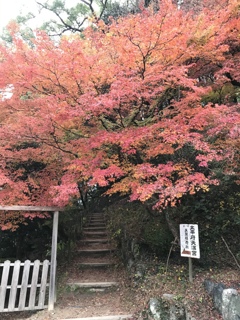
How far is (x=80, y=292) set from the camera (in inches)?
279

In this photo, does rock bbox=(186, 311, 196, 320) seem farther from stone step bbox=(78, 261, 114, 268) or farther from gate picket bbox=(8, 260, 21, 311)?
stone step bbox=(78, 261, 114, 268)

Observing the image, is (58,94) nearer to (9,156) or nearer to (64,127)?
(64,127)

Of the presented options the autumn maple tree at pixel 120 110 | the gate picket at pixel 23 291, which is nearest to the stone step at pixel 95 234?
the autumn maple tree at pixel 120 110

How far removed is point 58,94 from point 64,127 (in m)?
0.81

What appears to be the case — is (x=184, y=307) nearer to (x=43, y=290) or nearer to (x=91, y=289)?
(x=91, y=289)

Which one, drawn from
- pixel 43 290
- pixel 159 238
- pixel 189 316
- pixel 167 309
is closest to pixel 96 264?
pixel 43 290

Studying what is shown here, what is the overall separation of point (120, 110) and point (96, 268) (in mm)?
5523

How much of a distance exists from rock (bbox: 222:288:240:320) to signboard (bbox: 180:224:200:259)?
35.6 inches

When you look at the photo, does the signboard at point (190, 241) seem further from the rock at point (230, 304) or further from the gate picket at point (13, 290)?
the gate picket at point (13, 290)

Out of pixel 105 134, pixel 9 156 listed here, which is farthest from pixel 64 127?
pixel 9 156

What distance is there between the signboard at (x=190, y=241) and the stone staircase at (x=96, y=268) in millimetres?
1805

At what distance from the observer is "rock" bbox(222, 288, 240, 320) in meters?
4.11

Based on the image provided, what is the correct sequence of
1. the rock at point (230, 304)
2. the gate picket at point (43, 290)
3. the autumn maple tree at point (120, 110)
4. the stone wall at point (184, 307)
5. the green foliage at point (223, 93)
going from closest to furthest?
the rock at point (230, 304)
the stone wall at point (184, 307)
the autumn maple tree at point (120, 110)
the gate picket at point (43, 290)
the green foliage at point (223, 93)

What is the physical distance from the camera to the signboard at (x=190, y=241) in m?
5.28
